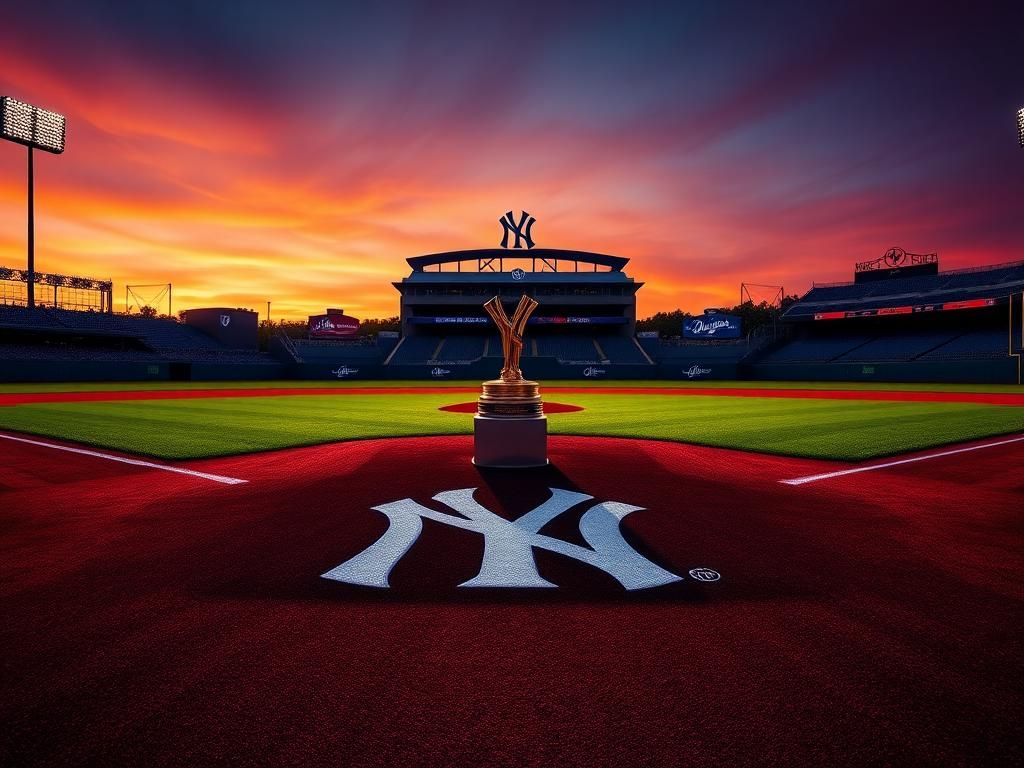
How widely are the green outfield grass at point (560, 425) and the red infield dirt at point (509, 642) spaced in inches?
170

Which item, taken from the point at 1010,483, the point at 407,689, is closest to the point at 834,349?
the point at 1010,483

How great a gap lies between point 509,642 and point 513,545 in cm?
158

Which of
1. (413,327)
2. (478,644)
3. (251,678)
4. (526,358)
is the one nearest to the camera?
(251,678)

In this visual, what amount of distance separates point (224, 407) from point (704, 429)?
16.5 metres

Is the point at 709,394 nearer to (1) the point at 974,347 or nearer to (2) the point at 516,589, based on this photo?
(2) the point at 516,589

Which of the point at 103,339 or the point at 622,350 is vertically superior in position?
the point at 622,350

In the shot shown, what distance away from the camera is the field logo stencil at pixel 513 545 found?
379 cm

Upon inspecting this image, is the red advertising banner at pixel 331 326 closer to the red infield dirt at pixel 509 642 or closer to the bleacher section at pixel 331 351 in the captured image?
the bleacher section at pixel 331 351

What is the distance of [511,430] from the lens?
307 inches

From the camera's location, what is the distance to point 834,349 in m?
50.8

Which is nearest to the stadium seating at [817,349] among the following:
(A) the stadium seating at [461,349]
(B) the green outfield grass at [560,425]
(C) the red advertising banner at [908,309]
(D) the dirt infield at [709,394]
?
(C) the red advertising banner at [908,309]

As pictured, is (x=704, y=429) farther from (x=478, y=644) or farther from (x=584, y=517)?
(x=478, y=644)

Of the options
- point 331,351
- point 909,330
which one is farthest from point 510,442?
point 909,330

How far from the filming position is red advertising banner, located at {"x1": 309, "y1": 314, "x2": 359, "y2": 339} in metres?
63.7
